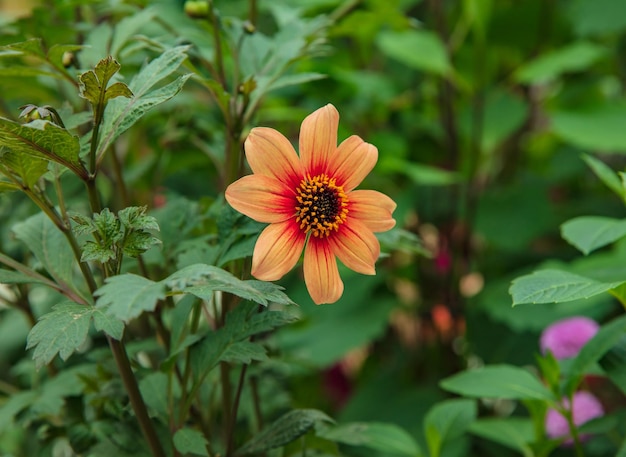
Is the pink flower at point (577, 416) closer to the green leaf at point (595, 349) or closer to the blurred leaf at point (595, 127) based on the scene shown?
the green leaf at point (595, 349)

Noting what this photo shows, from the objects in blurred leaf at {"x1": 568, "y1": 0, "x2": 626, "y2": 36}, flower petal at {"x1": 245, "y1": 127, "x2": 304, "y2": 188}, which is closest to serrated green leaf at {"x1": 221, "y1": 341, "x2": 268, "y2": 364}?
flower petal at {"x1": 245, "y1": 127, "x2": 304, "y2": 188}

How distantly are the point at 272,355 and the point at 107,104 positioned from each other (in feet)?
0.95

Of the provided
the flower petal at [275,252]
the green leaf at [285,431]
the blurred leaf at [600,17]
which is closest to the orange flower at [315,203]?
the flower petal at [275,252]

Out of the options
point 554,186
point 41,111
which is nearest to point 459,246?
point 554,186

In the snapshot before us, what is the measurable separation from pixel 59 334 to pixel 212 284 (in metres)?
0.08

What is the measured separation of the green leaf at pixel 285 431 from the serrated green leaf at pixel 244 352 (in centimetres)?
7

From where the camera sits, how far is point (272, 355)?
0.67 m

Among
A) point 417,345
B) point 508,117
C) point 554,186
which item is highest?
point 508,117

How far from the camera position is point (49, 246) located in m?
0.52

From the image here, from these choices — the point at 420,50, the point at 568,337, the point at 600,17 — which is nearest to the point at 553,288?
the point at 568,337

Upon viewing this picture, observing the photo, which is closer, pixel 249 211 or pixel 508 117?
pixel 249 211

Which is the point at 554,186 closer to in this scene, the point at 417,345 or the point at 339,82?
the point at 417,345

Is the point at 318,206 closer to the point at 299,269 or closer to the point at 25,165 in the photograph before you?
the point at 25,165

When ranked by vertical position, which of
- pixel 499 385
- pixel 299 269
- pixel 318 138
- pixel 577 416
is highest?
pixel 318 138
